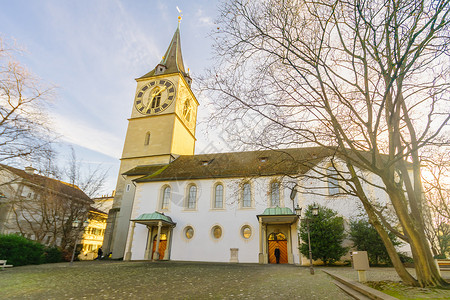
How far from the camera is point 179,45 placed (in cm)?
4053

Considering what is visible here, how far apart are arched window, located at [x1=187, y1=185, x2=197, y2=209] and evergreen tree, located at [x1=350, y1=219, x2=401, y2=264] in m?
12.4

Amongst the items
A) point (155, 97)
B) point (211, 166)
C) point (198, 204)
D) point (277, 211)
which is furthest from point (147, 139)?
point (277, 211)

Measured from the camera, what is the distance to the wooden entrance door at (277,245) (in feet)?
63.7

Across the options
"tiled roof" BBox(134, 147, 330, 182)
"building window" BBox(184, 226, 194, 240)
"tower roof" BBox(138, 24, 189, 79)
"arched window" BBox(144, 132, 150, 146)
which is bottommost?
"building window" BBox(184, 226, 194, 240)

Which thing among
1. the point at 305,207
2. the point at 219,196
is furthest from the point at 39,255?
the point at 305,207

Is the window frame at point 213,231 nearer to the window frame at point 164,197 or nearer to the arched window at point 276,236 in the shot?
the arched window at point 276,236

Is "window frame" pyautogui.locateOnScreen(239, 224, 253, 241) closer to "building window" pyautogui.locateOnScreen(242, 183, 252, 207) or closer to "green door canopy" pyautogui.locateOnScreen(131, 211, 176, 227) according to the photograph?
"building window" pyautogui.locateOnScreen(242, 183, 252, 207)

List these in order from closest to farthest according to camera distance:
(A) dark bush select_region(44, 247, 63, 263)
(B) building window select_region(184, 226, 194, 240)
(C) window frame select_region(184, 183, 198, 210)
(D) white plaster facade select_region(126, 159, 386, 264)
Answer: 1. (D) white plaster facade select_region(126, 159, 386, 264)
2. (A) dark bush select_region(44, 247, 63, 263)
3. (B) building window select_region(184, 226, 194, 240)
4. (C) window frame select_region(184, 183, 198, 210)

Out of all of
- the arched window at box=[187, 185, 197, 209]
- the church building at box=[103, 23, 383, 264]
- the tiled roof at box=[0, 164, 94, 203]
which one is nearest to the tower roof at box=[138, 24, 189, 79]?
the church building at box=[103, 23, 383, 264]

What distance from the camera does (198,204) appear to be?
70.3 feet

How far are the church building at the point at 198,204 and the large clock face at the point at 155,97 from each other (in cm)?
156

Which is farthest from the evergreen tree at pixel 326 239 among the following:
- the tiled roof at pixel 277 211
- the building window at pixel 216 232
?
the building window at pixel 216 232

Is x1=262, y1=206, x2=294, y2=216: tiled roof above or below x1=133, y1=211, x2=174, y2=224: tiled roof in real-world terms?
above

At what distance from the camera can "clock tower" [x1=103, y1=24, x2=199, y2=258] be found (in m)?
25.2
